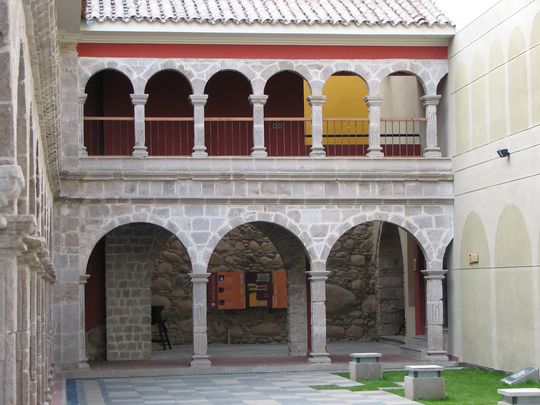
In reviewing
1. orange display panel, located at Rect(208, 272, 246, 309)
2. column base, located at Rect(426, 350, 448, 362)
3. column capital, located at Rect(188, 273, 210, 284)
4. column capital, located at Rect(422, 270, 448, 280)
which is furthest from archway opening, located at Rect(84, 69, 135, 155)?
column base, located at Rect(426, 350, 448, 362)

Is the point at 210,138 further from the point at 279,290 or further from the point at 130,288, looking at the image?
the point at 279,290

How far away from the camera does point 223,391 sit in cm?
1634

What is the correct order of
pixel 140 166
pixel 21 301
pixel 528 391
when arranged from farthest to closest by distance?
1. pixel 140 166
2. pixel 528 391
3. pixel 21 301

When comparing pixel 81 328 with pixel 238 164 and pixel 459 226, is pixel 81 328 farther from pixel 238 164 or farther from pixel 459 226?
pixel 459 226

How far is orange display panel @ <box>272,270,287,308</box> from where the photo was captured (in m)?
26.0

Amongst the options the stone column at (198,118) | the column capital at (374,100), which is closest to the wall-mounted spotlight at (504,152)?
the column capital at (374,100)

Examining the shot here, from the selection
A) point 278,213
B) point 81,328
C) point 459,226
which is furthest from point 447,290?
point 81,328

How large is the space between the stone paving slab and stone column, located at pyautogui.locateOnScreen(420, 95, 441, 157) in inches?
174

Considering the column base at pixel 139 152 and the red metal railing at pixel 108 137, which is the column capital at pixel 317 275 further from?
the red metal railing at pixel 108 137

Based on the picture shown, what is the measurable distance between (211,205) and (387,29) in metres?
4.36

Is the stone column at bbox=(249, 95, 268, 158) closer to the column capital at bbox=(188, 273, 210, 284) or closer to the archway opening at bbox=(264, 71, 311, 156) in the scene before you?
the archway opening at bbox=(264, 71, 311, 156)

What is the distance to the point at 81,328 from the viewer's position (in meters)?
18.9

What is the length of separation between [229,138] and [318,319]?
422 centimetres

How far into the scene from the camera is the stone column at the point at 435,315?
64.4 feet
